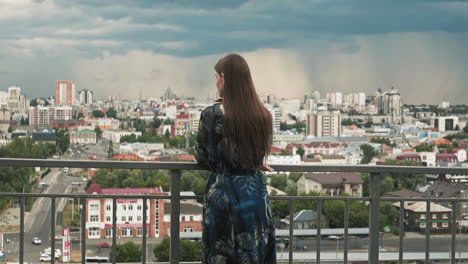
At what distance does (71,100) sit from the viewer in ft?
255

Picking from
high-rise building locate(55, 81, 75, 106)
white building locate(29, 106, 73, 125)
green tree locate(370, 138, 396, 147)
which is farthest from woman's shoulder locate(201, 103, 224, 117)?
high-rise building locate(55, 81, 75, 106)

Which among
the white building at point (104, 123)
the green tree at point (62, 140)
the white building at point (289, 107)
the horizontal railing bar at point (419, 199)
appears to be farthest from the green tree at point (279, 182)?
the white building at point (289, 107)

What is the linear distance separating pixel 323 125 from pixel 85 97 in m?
34.5

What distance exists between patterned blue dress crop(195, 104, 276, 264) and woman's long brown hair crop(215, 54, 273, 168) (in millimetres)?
34

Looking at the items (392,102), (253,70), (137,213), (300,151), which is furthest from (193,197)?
(392,102)

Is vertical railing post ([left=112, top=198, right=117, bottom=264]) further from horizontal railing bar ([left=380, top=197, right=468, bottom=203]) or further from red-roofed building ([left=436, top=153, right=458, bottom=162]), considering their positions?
red-roofed building ([left=436, top=153, right=458, bottom=162])

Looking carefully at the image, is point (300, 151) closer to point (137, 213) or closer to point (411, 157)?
→ point (411, 157)

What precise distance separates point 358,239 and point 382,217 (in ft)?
1.90

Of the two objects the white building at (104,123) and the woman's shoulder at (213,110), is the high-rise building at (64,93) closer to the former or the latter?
the white building at (104,123)

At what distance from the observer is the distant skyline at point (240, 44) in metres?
86.8

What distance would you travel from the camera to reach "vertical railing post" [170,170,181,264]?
7.72 ft

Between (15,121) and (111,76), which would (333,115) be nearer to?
(111,76)

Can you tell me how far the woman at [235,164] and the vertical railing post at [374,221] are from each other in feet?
2.29

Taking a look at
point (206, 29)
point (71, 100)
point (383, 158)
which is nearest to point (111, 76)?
point (71, 100)
